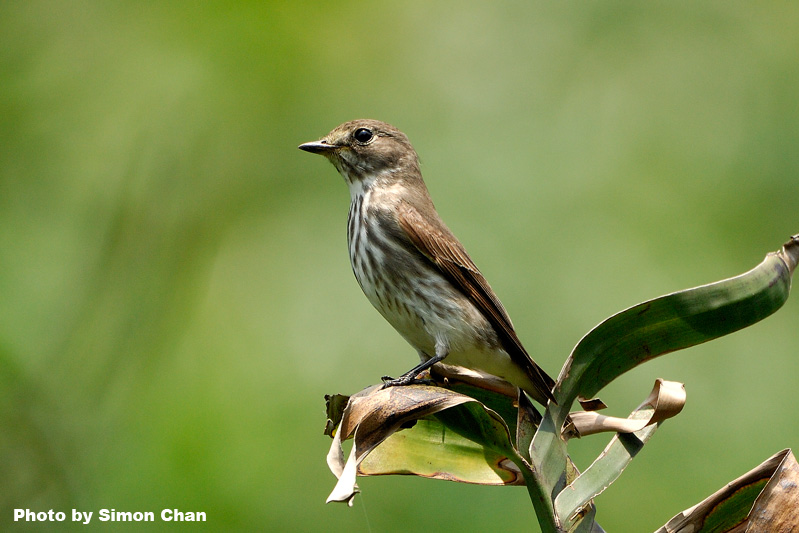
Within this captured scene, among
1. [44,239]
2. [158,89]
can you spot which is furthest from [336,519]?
[158,89]

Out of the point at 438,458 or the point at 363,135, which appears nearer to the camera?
the point at 438,458

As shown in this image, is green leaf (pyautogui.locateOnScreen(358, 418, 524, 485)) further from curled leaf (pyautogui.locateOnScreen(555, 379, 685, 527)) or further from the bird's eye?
the bird's eye

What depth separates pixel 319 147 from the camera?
3561 mm

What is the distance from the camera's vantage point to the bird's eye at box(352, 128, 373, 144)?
11.9 ft

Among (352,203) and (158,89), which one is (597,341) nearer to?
(352,203)

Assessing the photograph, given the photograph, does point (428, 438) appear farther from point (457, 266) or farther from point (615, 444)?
point (457, 266)

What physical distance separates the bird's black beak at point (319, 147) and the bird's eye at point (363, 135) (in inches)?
4.2

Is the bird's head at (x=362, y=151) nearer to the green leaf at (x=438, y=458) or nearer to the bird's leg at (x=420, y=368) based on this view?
the bird's leg at (x=420, y=368)

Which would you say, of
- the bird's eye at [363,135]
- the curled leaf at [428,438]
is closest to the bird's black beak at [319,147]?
the bird's eye at [363,135]

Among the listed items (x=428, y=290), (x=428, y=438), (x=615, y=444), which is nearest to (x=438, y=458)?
(x=428, y=438)

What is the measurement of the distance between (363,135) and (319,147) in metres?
0.21

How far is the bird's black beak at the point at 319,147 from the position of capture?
11.6ft

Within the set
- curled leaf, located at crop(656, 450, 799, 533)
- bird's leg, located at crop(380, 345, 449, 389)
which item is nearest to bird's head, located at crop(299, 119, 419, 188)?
bird's leg, located at crop(380, 345, 449, 389)

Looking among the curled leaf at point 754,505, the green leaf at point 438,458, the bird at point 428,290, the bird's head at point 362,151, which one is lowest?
the curled leaf at point 754,505
